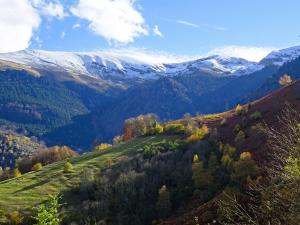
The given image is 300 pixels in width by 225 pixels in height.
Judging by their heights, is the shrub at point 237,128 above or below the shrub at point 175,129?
above

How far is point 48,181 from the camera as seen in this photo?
11512cm

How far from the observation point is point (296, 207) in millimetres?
22688

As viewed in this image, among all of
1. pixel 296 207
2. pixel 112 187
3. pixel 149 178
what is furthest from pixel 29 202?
pixel 296 207

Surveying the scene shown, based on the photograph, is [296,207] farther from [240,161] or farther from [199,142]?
[199,142]

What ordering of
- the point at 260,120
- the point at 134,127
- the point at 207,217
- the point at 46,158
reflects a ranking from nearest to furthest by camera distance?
the point at 207,217
the point at 260,120
the point at 46,158
the point at 134,127

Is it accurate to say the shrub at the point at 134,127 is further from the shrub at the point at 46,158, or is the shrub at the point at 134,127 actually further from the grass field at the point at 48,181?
the grass field at the point at 48,181

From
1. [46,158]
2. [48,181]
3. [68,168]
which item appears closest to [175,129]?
[68,168]

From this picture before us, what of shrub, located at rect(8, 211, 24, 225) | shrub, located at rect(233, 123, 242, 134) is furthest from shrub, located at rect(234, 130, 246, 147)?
shrub, located at rect(8, 211, 24, 225)

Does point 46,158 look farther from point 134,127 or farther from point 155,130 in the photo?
point 155,130

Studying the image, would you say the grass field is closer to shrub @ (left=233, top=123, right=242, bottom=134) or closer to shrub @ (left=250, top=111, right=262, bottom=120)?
shrub @ (left=233, top=123, right=242, bottom=134)

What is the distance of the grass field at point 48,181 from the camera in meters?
101

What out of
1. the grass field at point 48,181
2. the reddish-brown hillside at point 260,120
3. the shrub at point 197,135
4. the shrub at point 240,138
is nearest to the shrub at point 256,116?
the reddish-brown hillside at point 260,120

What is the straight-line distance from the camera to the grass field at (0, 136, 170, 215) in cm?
10140

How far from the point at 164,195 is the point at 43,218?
7006cm
